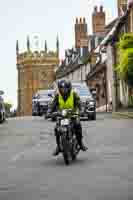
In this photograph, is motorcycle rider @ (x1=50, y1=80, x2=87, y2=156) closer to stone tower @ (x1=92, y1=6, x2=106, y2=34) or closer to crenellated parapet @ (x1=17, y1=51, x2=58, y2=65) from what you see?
stone tower @ (x1=92, y1=6, x2=106, y2=34)

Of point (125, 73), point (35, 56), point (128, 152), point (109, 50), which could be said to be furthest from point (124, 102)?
point (35, 56)

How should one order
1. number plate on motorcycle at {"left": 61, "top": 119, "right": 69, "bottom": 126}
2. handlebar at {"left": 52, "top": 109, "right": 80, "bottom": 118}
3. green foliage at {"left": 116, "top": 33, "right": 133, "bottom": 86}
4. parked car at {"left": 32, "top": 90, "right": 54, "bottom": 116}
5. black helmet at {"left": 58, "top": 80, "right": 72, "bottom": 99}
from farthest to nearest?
green foliage at {"left": 116, "top": 33, "right": 133, "bottom": 86} < parked car at {"left": 32, "top": 90, "right": 54, "bottom": 116} < black helmet at {"left": 58, "top": 80, "right": 72, "bottom": 99} < handlebar at {"left": 52, "top": 109, "right": 80, "bottom": 118} < number plate on motorcycle at {"left": 61, "top": 119, "right": 69, "bottom": 126}

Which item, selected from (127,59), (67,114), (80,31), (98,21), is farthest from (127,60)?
(80,31)

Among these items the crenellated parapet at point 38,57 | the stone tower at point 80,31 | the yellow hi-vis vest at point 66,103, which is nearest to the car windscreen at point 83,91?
the yellow hi-vis vest at point 66,103

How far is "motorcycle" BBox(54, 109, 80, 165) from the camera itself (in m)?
13.3

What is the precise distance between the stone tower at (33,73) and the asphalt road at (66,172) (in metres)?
139

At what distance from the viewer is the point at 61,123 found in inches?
528

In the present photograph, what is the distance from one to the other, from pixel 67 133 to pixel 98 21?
250ft

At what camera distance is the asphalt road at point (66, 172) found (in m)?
9.19

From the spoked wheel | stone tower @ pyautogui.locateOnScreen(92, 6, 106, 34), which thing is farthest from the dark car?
stone tower @ pyautogui.locateOnScreen(92, 6, 106, 34)

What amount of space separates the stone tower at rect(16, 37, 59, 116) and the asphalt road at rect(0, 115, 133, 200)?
456 feet

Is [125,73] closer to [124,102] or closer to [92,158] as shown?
[124,102]

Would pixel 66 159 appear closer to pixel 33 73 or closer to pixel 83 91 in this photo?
pixel 83 91

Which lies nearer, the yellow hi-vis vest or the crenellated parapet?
the yellow hi-vis vest
